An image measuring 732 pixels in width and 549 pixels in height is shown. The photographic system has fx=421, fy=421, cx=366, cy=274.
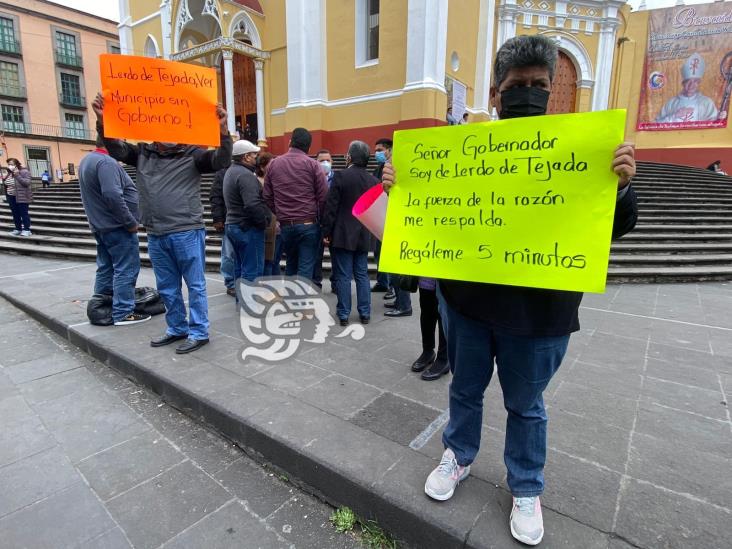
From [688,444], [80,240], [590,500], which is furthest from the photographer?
[80,240]

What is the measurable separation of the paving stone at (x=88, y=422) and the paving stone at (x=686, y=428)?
307cm

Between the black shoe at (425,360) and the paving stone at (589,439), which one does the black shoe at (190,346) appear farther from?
the paving stone at (589,439)

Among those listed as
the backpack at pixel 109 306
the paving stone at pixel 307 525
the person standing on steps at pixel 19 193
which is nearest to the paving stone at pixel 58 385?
the backpack at pixel 109 306

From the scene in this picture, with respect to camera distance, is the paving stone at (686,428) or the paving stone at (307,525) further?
the paving stone at (686,428)

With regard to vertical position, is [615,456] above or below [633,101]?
below

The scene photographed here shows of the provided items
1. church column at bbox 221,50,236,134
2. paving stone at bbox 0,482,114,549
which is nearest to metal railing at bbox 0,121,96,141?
church column at bbox 221,50,236,134

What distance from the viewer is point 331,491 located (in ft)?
6.70

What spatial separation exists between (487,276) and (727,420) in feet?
7.25

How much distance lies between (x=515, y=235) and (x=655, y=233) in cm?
826

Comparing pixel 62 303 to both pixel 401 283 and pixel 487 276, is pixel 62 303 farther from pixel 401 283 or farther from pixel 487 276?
pixel 487 276

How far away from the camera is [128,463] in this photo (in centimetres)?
231

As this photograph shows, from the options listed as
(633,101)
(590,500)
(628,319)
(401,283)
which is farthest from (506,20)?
(590,500)

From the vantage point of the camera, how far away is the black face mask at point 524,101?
1.54 metres

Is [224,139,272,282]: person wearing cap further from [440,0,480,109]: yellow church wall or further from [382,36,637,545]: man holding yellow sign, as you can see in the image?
[440,0,480,109]: yellow church wall
